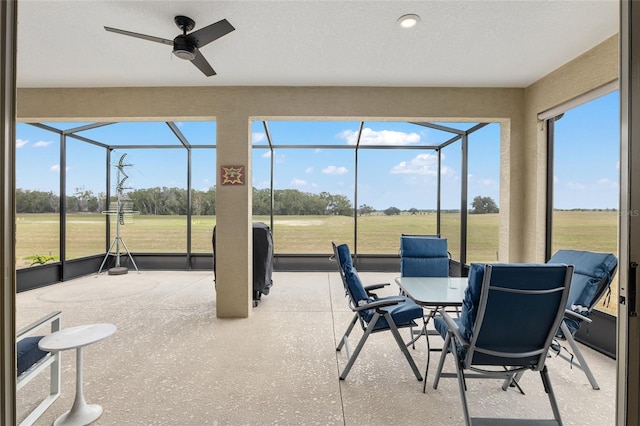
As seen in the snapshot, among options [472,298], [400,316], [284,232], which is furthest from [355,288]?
[284,232]

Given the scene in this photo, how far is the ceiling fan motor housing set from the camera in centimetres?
232

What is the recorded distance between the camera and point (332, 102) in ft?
12.4

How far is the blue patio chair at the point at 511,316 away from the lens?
1680 millimetres

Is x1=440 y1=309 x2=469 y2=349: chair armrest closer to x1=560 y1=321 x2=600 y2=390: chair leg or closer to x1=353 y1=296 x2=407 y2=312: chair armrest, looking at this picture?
x1=353 y1=296 x2=407 y2=312: chair armrest

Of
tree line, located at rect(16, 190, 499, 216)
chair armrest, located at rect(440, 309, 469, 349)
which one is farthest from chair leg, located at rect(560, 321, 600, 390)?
tree line, located at rect(16, 190, 499, 216)

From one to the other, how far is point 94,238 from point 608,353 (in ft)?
27.4

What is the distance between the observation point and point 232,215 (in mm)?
3789

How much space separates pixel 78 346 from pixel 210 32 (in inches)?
92.5

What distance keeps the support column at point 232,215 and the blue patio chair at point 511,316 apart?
2.69 metres

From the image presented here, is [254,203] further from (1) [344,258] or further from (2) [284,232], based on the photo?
(1) [344,258]

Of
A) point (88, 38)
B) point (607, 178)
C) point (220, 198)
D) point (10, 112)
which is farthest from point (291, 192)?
point (10, 112)

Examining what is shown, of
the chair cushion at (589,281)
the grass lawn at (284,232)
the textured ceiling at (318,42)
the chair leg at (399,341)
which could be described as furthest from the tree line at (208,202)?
the chair cushion at (589,281)

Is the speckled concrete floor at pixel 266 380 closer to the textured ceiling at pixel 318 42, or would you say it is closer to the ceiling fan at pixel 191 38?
the ceiling fan at pixel 191 38

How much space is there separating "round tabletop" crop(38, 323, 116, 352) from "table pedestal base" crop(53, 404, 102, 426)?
19.1 inches
